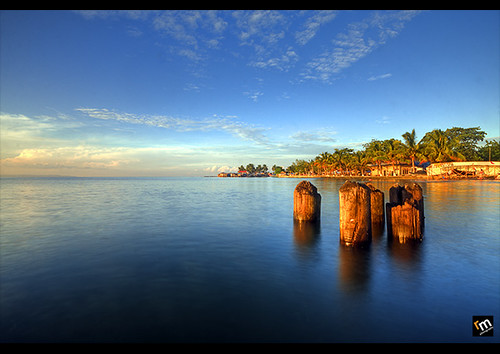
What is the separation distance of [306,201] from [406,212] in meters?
4.95

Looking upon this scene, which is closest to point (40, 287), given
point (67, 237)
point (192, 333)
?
point (192, 333)

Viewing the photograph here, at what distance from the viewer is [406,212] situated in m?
9.40

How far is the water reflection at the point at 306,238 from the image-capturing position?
10.0 metres

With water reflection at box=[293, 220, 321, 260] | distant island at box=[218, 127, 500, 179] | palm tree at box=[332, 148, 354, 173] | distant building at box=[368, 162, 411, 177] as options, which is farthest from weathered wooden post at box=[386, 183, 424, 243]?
palm tree at box=[332, 148, 354, 173]

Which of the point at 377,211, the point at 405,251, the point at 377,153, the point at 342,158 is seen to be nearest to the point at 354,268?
the point at 405,251

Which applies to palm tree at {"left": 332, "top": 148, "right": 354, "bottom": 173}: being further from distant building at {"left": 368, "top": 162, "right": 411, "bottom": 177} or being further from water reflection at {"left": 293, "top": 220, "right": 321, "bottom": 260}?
water reflection at {"left": 293, "top": 220, "right": 321, "bottom": 260}

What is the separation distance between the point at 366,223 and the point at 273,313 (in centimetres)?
505

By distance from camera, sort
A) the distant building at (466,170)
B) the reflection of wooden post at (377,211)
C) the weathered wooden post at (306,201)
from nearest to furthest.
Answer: the reflection of wooden post at (377,211), the weathered wooden post at (306,201), the distant building at (466,170)

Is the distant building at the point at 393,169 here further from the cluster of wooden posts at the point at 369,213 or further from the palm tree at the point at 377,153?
the cluster of wooden posts at the point at 369,213

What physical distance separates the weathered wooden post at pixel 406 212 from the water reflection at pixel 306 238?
319 centimetres

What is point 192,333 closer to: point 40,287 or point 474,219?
point 40,287

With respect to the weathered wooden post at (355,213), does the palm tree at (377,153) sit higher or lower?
higher

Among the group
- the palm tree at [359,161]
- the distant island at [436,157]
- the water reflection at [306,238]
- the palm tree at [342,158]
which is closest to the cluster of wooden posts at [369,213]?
the water reflection at [306,238]

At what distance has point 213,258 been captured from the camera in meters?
9.80
